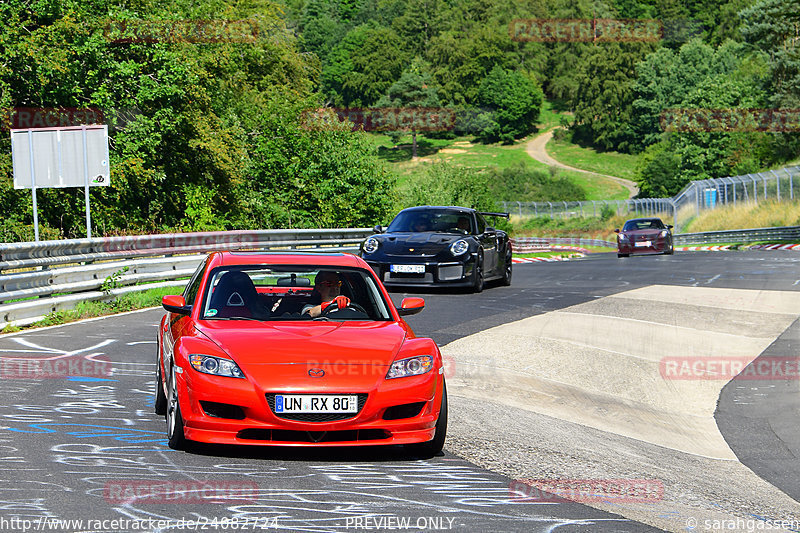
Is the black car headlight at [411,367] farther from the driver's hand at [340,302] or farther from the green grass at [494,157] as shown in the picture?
the green grass at [494,157]

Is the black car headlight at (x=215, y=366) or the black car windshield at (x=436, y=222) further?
the black car windshield at (x=436, y=222)

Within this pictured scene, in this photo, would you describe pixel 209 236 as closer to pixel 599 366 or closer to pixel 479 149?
pixel 599 366

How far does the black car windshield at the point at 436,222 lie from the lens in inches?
742

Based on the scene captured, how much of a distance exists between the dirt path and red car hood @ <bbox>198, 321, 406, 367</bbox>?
385 feet

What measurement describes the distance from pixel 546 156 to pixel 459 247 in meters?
135

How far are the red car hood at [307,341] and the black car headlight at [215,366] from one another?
0.06 m

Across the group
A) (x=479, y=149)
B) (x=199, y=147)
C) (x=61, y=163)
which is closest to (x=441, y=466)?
(x=61, y=163)

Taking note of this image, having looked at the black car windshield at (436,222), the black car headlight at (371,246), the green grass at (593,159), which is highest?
the green grass at (593,159)

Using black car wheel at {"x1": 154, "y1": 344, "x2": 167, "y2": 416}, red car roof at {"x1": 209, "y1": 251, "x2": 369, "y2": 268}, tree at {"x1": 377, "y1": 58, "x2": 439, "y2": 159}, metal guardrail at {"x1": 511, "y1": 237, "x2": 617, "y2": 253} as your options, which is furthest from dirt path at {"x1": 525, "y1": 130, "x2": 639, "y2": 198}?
black car wheel at {"x1": 154, "y1": 344, "x2": 167, "y2": 416}

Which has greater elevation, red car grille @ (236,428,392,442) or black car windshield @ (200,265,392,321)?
black car windshield @ (200,265,392,321)

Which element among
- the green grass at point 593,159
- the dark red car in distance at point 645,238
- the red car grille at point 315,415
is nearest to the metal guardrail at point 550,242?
the dark red car in distance at point 645,238

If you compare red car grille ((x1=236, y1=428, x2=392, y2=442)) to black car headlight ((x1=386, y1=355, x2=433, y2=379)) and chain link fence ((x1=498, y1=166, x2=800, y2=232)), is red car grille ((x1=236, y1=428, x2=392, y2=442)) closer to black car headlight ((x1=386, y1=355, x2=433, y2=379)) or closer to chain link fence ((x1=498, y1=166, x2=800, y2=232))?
black car headlight ((x1=386, y1=355, x2=433, y2=379))

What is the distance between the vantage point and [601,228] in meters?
80.1

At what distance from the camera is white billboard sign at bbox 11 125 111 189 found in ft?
60.3
